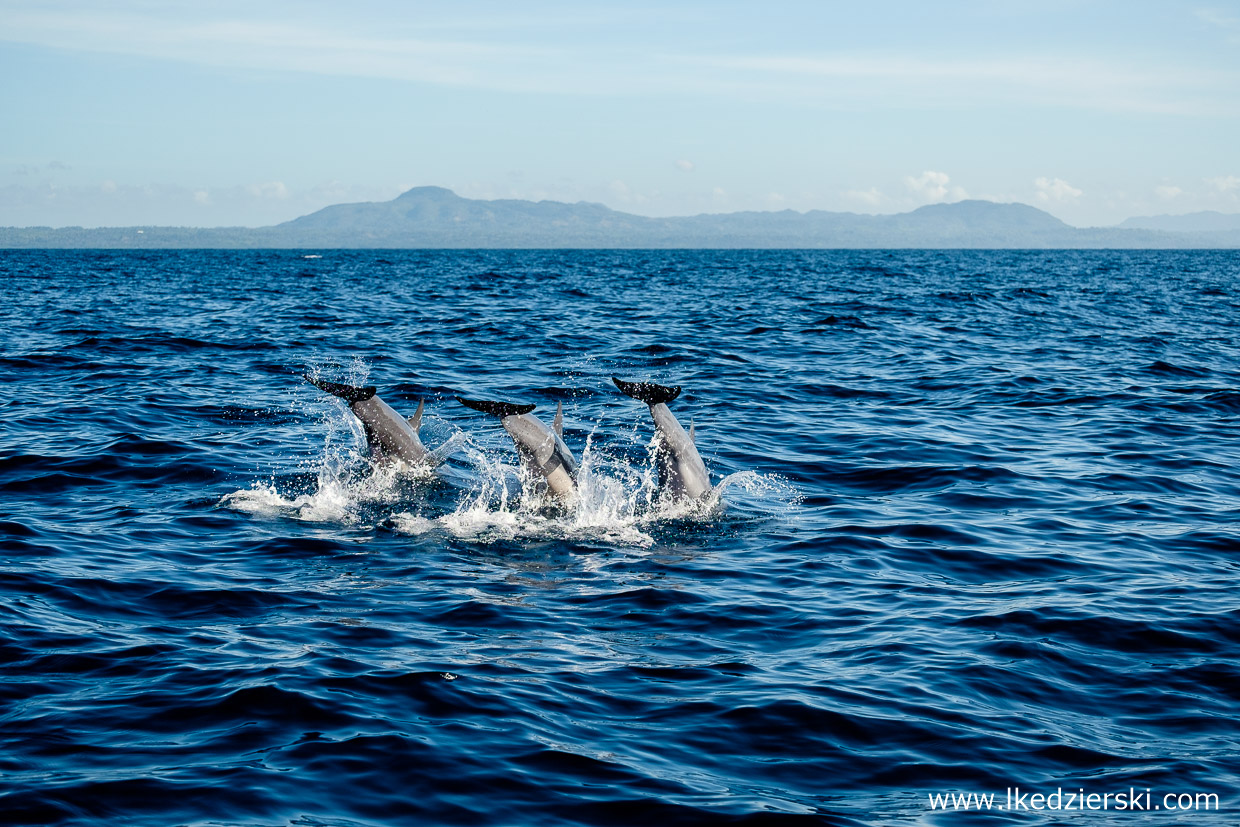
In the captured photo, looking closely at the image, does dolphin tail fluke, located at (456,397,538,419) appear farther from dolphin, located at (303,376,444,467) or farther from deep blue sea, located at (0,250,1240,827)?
dolphin, located at (303,376,444,467)

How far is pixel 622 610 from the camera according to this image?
11078 millimetres

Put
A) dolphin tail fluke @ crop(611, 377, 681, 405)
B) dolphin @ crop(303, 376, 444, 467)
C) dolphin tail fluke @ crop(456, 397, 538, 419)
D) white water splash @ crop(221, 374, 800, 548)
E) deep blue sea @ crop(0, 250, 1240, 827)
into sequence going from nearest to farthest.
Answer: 1. deep blue sea @ crop(0, 250, 1240, 827)
2. dolphin tail fluke @ crop(456, 397, 538, 419)
3. white water splash @ crop(221, 374, 800, 548)
4. dolphin tail fluke @ crop(611, 377, 681, 405)
5. dolphin @ crop(303, 376, 444, 467)

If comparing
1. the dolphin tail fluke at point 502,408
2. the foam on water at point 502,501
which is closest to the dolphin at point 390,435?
the foam on water at point 502,501

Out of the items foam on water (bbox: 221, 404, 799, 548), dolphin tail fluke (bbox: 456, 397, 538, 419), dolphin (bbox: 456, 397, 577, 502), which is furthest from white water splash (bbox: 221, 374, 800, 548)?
dolphin tail fluke (bbox: 456, 397, 538, 419)

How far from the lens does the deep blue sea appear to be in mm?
7547

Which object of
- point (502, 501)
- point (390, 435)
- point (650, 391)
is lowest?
point (502, 501)

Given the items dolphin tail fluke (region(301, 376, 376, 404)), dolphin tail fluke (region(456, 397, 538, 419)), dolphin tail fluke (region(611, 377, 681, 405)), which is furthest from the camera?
dolphin tail fluke (region(301, 376, 376, 404))

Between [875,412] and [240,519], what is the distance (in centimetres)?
1337

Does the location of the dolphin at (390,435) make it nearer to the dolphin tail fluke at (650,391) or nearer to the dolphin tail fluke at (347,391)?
the dolphin tail fluke at (347,391)

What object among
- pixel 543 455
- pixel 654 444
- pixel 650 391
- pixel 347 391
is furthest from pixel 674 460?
pixel 347 391

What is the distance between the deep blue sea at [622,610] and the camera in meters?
7.55

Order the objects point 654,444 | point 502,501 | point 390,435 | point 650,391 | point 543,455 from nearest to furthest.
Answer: point 650,391 → point 543,455 → point 502,501 → point 654,444 → point 390,435

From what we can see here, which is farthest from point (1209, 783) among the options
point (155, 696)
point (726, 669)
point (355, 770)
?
point (155, 696)

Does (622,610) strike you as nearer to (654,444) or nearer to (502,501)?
(502,501)
